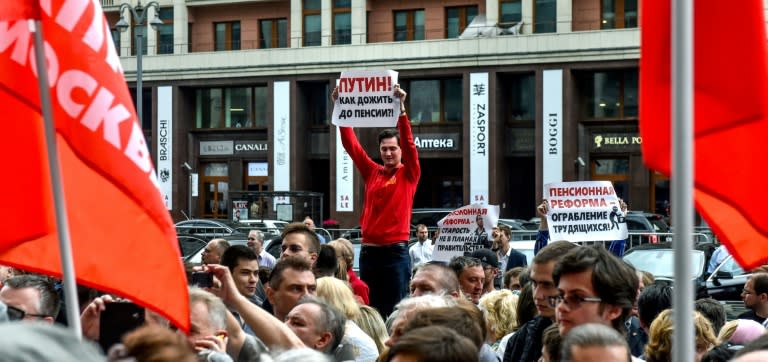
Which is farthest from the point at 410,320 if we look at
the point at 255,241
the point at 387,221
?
the point at 255,241

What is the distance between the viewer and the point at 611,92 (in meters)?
47.3

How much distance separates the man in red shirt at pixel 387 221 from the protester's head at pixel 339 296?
2547 mm

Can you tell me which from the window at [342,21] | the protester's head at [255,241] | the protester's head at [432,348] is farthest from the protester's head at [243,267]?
the window at [342,21]

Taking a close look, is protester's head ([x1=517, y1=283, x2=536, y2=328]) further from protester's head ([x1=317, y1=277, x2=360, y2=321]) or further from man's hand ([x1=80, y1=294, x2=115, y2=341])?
man's hand ([x1=80, y1=294, x2=115, y2=341])

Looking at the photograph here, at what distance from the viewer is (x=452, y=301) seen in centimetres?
642

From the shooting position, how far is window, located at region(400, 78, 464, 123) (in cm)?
4944

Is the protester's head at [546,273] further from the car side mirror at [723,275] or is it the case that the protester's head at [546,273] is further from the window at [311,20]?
the window at [311,20]

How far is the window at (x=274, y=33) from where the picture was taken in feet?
170

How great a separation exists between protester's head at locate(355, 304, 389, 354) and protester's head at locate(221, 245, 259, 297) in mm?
1225

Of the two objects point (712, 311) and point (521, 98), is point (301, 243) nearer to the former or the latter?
point (712, 311)

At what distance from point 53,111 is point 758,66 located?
2.55 m

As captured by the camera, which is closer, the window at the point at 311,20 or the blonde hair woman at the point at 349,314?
the blonde hair woman at the point at 349,314

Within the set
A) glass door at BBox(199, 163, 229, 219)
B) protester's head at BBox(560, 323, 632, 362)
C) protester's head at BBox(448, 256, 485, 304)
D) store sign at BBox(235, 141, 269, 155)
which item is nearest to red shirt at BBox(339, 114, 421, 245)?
protester's head at BBox(448, 256, 485, 304)

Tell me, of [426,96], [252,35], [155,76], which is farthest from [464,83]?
[155,76]
